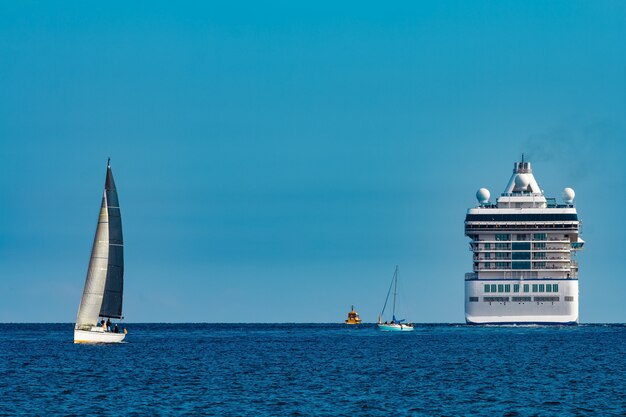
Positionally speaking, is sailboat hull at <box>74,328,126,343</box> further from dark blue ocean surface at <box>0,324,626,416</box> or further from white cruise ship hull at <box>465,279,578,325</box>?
white cruise ship hull at <box>465,279,578,325</box>

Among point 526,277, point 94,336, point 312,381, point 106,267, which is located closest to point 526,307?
point 526,277

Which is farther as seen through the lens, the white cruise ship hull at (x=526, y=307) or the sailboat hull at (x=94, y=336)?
the white cruise ship hull at (x=526, y=307)

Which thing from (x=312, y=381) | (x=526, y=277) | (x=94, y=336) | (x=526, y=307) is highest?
(x=526, y=277)

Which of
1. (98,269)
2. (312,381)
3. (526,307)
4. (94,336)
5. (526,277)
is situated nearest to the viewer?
(312,381)

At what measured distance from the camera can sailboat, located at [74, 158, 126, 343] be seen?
377 feet

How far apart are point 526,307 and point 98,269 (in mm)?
89075

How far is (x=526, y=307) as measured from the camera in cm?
19050

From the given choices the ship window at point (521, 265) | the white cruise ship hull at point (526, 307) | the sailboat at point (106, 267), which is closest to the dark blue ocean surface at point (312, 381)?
the sailboat at point (106, 267)

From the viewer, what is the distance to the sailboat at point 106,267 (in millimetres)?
114812

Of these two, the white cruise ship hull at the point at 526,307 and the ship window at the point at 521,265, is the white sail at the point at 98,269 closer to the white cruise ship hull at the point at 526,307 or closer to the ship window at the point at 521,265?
the white cruise ship hull at the point at 526,307

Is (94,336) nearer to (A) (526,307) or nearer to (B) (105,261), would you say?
(B) (105,261)

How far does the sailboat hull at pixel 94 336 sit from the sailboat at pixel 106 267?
7.15 ft

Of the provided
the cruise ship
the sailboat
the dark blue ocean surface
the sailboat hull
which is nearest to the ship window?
the cruise ship

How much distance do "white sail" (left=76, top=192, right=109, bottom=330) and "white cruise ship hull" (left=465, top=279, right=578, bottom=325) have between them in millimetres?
85342
